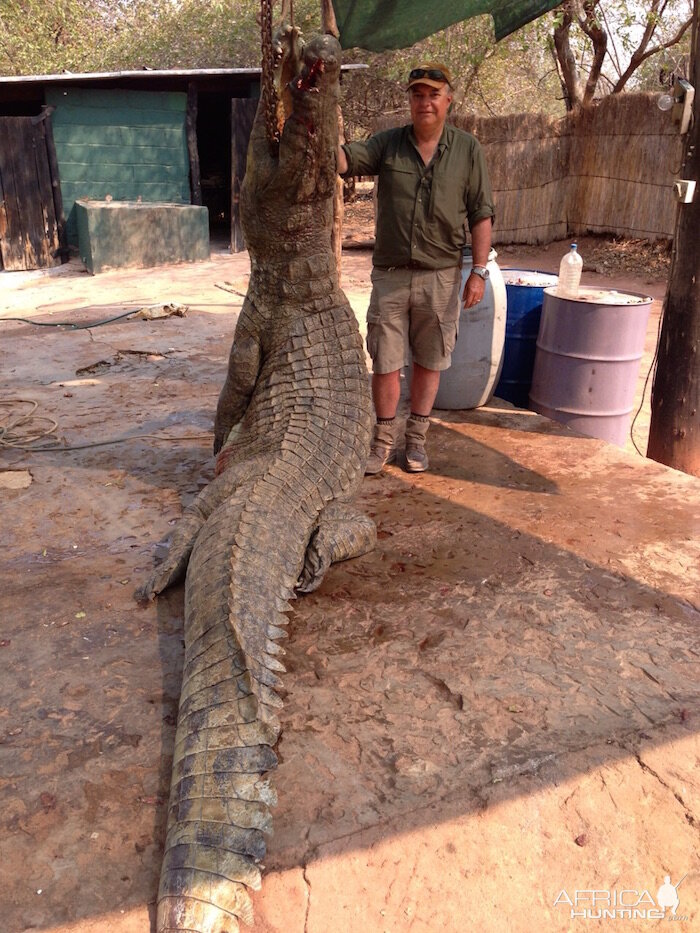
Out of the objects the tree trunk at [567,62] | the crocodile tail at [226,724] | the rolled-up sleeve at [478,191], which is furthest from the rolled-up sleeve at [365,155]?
the tree trunk at [567,62]

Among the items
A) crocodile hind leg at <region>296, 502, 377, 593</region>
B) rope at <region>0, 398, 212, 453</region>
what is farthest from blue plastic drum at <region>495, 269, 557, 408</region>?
crocodile hind leg at <region>296, 502, 377, 593</region>

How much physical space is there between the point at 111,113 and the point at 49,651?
10.4 meters

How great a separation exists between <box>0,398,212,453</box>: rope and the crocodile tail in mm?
1683

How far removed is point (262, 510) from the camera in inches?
101

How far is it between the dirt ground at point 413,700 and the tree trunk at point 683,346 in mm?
355

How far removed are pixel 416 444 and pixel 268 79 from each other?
1835mm

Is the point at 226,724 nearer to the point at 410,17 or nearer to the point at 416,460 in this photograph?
the point at 416,460

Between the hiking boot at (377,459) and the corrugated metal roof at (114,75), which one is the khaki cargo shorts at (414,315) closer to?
the hiking boot at (377,459)

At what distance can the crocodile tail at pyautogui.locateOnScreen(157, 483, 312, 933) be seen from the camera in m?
1.49

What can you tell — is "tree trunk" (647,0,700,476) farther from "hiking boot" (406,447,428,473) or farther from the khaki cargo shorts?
"hiking boot" (406,447,428,473)

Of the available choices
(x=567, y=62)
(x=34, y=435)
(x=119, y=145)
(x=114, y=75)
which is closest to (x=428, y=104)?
(x=34, y=435)

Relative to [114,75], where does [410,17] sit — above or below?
below

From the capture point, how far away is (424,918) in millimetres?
1523

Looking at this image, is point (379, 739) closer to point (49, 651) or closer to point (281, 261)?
point (49, 651)
